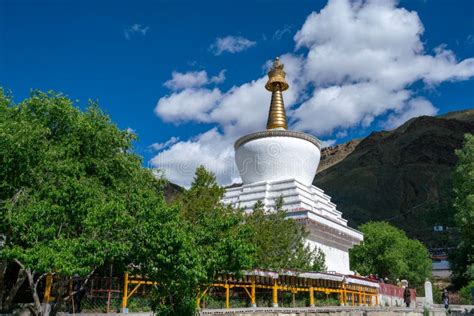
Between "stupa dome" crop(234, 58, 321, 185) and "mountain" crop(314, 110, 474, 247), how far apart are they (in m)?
41.6

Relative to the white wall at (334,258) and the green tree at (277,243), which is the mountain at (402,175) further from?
the green tree at (277,243)

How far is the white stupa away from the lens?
2327 centimetres

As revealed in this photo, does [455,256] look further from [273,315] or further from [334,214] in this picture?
[273,315]

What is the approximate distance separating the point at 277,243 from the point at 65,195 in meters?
8.28

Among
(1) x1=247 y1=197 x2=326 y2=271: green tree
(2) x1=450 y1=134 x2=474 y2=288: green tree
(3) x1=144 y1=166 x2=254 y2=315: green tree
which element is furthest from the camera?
(2) x1=450 y1=134 x2=474 y2=288: green tree

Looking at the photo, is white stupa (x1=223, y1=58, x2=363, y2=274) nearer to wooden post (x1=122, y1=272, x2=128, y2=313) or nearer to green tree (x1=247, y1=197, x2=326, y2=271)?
green tree (x1=247, y1=197, x2=326, y2=271)

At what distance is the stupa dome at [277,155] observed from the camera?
1013 inches

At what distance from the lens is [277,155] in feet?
84.3

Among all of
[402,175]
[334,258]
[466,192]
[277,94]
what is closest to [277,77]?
[277,94]

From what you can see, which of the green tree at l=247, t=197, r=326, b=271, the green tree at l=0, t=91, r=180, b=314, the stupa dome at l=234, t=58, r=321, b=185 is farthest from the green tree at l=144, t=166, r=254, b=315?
the stupa dome at l=234, t=58, r=321, b=185

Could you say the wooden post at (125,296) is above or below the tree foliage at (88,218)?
below

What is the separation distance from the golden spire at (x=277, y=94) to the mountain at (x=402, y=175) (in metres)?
40.7

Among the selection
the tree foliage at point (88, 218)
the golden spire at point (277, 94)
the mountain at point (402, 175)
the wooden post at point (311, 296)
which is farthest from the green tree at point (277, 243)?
the mountain at point (402, 175)

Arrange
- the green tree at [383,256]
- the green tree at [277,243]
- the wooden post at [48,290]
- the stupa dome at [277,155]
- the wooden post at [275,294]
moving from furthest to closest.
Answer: the green tree at [383,256] → the stupa dome at [277,155] → the green tree at [277,243] → the wooden post at [275,294] → the wooden post at [48,290]
